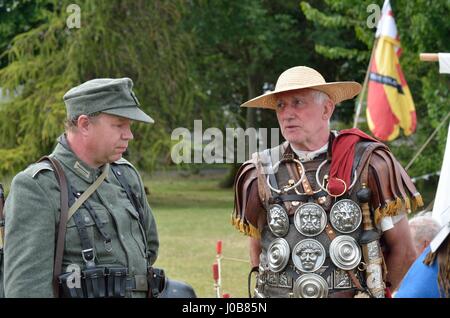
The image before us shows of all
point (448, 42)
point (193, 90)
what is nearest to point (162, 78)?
point (193, 90)

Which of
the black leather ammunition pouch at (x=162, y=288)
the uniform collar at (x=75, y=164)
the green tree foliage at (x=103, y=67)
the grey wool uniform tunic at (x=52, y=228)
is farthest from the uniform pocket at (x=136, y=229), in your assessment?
the green tree foliage at (x=103, y=67)

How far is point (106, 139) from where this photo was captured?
13.9 ft

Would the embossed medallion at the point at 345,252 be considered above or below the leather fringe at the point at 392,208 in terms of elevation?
below

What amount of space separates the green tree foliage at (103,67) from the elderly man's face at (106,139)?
20.8m

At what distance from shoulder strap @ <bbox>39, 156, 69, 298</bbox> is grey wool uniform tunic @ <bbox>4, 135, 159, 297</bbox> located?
0.02m

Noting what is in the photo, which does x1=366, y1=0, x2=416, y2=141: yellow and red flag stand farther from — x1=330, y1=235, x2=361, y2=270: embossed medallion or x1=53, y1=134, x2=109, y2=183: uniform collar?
x1=53, y1=134, x2=109, y2=183: uniform collar

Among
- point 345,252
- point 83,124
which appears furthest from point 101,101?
point 345,252

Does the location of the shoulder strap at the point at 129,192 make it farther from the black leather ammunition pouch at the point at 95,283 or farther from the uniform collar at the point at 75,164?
the black leather ammunition pouch at the point at 95,283

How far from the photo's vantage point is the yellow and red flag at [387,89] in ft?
44.6

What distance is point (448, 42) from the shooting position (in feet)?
54.1

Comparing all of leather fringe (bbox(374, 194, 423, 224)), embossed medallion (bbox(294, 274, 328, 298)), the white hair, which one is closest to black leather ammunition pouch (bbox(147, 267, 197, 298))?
embossed medallion (bbox(294, 274, 328, 298))

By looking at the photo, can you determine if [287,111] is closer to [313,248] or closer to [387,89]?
[313,248]
